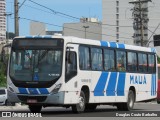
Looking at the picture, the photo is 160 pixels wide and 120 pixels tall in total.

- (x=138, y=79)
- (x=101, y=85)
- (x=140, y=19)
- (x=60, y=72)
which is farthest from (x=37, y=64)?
(x=140, y=19)

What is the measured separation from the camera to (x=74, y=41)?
73.6 ft

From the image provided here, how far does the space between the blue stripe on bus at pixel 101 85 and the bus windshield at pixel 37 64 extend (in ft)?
9.73

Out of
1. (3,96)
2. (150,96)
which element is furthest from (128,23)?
(150,96)

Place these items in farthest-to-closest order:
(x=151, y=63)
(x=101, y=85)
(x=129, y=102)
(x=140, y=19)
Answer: (x=140, y=19)
(x=151, y=63)
(x=129, y=102)
(x=101, y=85)

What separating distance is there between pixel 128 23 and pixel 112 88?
503 ft

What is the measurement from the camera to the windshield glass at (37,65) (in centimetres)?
2148

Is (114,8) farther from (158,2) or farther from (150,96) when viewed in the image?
(150,96)

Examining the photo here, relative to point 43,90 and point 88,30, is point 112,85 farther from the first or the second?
point 88,30

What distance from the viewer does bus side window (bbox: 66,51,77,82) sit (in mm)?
21719

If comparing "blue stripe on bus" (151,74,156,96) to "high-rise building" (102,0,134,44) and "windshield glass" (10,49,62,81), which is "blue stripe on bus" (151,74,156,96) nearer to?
"windshield glass" (10,49,62,81)

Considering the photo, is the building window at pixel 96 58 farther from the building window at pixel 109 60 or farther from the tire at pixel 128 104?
the tire at pixel 128 104

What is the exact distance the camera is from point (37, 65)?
21.7 m

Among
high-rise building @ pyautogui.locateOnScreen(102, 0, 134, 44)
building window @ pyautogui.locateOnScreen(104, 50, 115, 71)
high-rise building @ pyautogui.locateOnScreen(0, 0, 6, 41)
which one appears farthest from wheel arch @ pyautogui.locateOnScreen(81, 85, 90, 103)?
high-rise building @ pyautogui.locateOnScreen(102, 0, 134, 44)

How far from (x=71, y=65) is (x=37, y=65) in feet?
4.34
